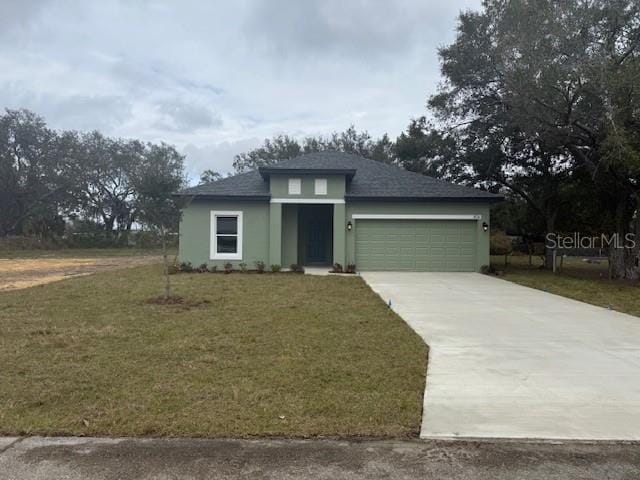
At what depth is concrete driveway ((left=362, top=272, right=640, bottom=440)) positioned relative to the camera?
416cm

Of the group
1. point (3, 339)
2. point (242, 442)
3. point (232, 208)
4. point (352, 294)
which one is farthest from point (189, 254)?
point (242, 442)

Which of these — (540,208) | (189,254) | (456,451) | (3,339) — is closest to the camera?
(456,451)

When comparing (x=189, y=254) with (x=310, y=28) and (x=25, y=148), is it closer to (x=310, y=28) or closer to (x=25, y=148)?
(x=310, y=28)

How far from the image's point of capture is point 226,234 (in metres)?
18.6

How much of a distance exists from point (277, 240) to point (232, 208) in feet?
6.52

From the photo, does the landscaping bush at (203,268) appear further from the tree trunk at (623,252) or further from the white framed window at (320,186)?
the tree trunk at (623,252)

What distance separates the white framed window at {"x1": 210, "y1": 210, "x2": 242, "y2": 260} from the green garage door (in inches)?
167

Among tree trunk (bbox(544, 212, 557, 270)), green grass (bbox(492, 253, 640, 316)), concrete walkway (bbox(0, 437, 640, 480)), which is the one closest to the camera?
concrete walkway (bbox(0, 437, 640, 480))

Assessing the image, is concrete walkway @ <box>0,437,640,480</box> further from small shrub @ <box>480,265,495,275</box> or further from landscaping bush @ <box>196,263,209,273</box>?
small shrub @ <box>480,265,495,275</box>

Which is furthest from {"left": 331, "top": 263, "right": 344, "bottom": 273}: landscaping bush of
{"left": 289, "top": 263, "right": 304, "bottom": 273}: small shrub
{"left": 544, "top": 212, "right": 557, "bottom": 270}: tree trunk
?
{"left": 544, "top": 212, "right": 557, "bottom": 270}: tree trunk

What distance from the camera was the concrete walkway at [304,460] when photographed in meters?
3.24

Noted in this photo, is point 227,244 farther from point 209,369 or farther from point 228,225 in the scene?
point 209,369

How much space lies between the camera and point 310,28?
47.8 feet

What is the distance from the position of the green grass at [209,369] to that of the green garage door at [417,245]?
841 centimetres
